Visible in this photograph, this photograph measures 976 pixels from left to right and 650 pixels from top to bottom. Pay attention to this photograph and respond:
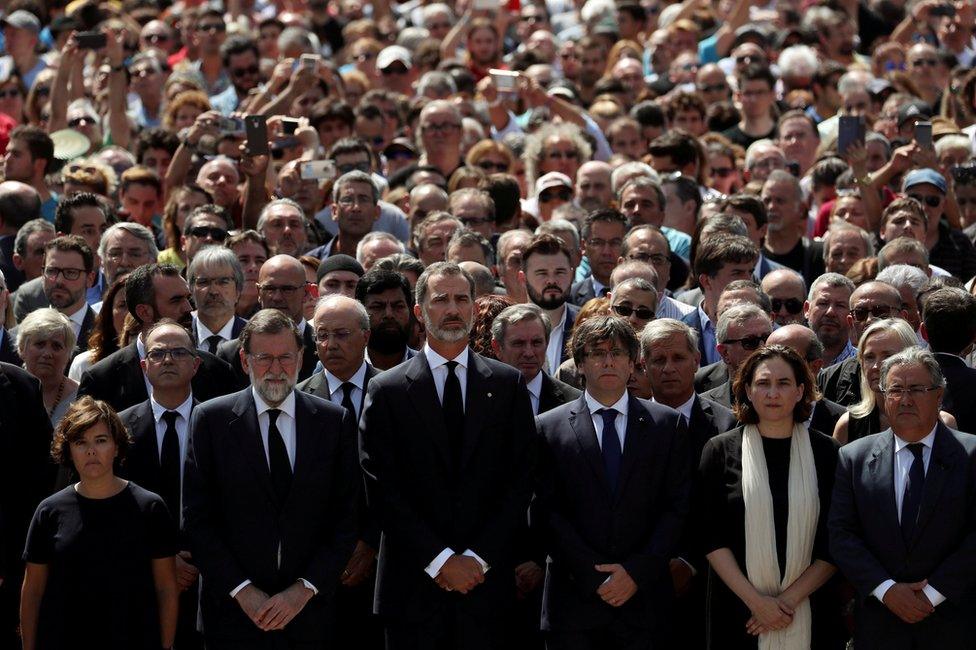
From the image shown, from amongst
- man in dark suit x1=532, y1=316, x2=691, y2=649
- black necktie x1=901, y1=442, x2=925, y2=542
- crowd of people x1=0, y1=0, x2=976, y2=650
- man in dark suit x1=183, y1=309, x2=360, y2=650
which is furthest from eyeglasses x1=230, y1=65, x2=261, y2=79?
black necktie x1=901, y1=442, x2=925, y2=542

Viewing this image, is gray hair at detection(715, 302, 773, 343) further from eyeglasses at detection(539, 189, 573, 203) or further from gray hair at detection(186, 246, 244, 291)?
eyeglasses at detection(539, 189, 573, 203)

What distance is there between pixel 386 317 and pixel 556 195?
3.70 m

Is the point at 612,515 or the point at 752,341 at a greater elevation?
the point at 752,341

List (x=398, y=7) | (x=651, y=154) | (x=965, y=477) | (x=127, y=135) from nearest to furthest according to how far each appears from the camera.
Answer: (x=965, y=477) < (x=651, y=154) < (x=127, y=135) < (x=398, y=7)

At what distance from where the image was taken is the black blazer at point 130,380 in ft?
27.9

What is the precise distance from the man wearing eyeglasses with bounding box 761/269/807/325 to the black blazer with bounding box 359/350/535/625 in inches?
89.2

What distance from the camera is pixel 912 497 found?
7.52 meters

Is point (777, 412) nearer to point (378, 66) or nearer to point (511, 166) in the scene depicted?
point (511, 166)

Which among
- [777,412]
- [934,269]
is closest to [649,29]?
[934,269]

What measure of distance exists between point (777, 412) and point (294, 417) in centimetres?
217

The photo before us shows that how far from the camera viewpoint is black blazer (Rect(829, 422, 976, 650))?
7.40m

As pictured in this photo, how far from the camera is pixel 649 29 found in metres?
19.3

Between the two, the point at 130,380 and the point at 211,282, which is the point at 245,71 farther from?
the point at 130,380

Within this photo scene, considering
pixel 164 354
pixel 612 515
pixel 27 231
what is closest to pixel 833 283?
pixel 612 515
